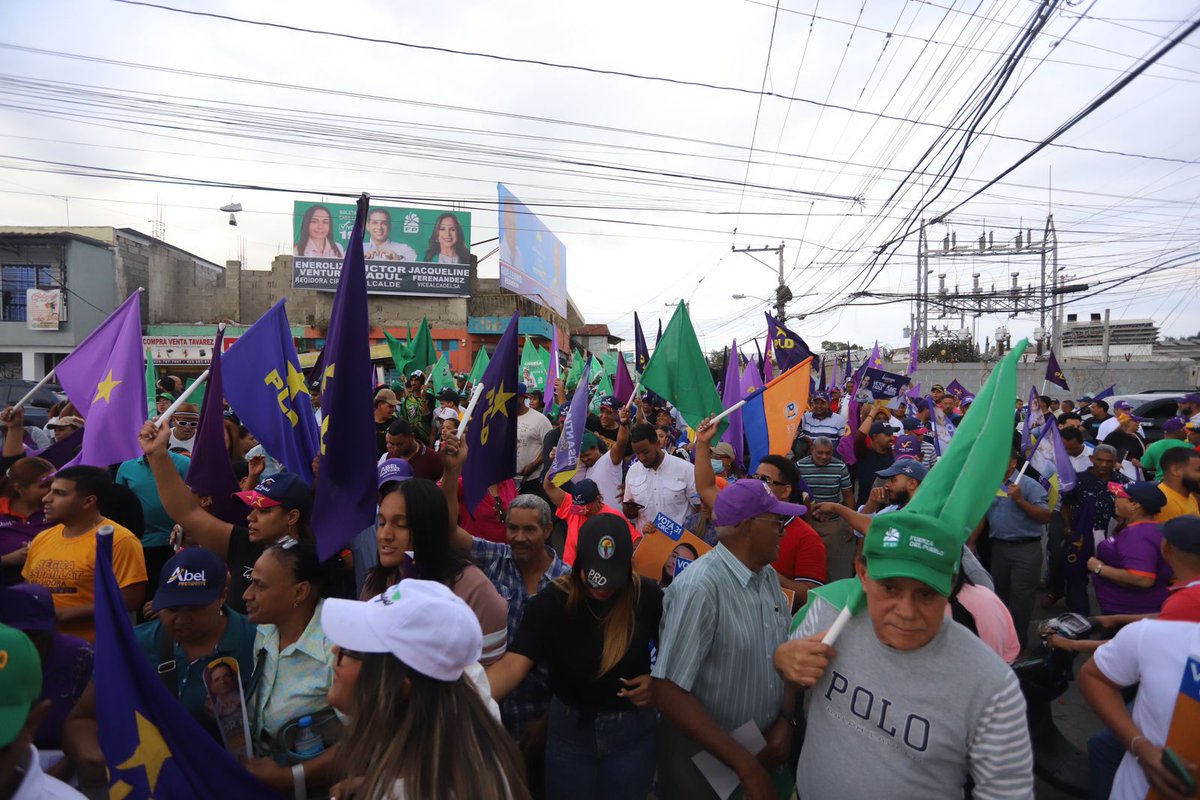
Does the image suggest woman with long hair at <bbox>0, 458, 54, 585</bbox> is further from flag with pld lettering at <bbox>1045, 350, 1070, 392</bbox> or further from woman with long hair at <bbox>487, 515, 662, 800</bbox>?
flag with pld lettering at <bbox>1045, 350, 1070, 392</bbox>

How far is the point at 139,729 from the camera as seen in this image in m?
2.12

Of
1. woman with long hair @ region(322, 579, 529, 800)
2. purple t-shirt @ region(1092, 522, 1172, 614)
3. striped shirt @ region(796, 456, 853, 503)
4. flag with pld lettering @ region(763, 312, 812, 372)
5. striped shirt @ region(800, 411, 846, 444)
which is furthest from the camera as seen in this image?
flag with pld lettering @ region(763, 312, 812, 372)

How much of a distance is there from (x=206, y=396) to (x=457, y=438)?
1596mm

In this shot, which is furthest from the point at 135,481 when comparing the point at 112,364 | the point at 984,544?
the point at 984,544

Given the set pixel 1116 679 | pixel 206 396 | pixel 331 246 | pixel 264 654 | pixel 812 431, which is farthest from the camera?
pixel 331 246

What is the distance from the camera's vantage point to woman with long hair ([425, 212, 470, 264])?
123 feet

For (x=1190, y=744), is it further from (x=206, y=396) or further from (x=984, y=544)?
(x=206, y=396)

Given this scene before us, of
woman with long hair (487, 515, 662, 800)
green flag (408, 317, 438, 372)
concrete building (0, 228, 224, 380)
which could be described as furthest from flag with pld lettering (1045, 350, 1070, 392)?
concrete building (0, 228, 224, 380)

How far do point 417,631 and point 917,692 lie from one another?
1381mm

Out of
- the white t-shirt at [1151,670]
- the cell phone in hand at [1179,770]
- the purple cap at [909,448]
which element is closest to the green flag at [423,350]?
the purple cap at [909,448]

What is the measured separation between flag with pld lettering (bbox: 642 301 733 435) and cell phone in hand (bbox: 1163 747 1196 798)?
441 cm

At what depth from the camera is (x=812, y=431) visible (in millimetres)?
8328

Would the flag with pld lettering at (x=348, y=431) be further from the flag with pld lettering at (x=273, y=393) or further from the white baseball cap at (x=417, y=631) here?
the white baseball cap at (x=417, y=631)

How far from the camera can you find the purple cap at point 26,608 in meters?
2.12
